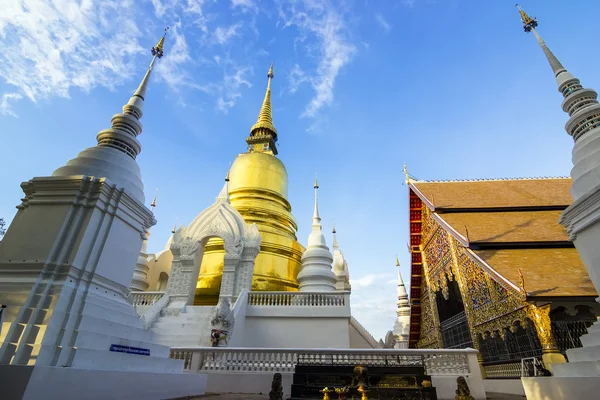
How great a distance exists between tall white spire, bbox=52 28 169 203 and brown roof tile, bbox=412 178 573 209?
8.81 metres

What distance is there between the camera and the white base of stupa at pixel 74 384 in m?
2.46

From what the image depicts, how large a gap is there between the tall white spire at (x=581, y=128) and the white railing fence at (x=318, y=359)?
3.49 m

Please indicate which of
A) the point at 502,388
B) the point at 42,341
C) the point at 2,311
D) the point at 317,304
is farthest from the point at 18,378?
the point at 502,388

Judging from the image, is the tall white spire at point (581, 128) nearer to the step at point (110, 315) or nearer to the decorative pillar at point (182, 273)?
the step at point (110, 315)

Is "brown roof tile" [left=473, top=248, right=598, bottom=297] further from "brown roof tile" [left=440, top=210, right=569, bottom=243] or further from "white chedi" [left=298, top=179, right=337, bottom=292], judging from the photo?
"white chedi" [left=298, top=179, right=337, bottom=292]

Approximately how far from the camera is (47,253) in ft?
11.1

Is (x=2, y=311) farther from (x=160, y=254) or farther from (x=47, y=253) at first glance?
(x=160, y=254)

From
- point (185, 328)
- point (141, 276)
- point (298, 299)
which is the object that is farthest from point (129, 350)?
point (141, 276)

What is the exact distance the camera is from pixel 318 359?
5949 millimetres

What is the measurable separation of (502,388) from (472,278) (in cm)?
230

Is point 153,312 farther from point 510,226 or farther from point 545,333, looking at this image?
point 510,226

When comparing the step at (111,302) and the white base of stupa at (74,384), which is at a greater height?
the step at (111,302)

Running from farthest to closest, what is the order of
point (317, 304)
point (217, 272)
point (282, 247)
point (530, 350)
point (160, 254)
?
point (160, 254), point (282, 247), point (217, 272), point (317, 304), point (530, 350)

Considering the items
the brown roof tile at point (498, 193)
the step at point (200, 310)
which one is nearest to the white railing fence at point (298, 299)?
the step at point (200, 310)
